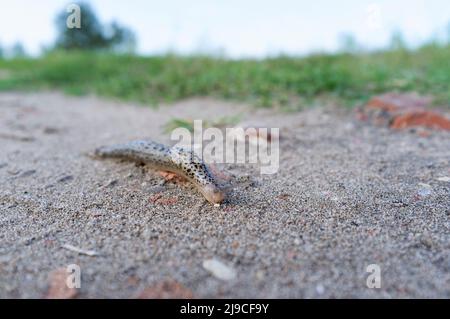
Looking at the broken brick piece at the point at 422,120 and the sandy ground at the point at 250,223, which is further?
the broken brick piece at the point at 422,120

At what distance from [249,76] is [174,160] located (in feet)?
10.3

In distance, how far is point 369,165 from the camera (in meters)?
2.71

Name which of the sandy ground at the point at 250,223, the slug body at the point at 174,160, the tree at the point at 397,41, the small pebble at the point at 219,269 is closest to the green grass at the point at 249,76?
the tree at the point at 397,41

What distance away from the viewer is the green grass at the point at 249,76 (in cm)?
453

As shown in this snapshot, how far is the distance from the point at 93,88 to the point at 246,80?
2.45m

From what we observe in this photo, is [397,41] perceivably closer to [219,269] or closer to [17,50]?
[219,269]

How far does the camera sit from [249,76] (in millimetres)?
5250

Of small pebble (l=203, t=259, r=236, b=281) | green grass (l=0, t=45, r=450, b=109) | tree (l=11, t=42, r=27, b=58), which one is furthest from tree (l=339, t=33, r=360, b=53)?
tree (l=11, t=42, r=27, b=58)

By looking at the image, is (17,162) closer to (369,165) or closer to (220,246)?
(220,246)

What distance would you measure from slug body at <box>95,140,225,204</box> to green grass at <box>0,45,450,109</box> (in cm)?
199

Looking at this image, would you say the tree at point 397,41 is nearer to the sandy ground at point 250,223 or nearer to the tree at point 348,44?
the tree at point 348,44

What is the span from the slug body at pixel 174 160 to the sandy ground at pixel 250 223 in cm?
7

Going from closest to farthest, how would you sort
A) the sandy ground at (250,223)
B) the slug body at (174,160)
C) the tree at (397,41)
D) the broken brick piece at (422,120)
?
1. the sandy ground at (250,223)
2. the slug body at (174,160)
3. the broken brick piece at (422,120)
4. the tree at (397,41)

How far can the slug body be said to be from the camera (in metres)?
2.10
